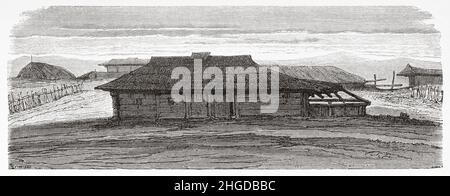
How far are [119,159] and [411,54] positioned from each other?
2.69 m

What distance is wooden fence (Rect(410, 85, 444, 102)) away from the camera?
568 cm

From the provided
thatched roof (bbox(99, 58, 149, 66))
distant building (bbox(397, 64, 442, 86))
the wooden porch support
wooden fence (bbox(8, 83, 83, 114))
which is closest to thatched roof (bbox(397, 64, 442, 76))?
distant building (bbox(397, 64, 442, 86))

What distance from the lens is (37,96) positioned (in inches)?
227

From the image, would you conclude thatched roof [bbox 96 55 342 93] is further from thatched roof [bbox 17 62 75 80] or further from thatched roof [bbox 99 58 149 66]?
thatched roof [bbox 17 62 75 80]

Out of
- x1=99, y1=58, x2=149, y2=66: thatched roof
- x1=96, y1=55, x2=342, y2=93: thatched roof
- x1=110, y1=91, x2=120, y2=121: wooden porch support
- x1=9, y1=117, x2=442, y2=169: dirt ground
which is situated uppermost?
A: x1=99, y1=58, x2=149, y2=66: thatched roof

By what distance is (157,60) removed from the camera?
5773 millimetres

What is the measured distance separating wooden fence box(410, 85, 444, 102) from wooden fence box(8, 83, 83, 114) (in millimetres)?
2941

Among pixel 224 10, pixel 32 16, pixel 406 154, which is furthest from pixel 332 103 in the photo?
pixel 32 16

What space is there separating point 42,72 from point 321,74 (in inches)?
95.3

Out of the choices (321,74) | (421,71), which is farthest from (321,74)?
(421,71)

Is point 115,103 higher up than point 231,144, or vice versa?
point 115,103

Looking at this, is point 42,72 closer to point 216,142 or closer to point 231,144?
point 216,142

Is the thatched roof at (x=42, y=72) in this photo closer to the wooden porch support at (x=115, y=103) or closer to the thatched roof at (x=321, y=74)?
the wooden porch support at (x=115, y=103)

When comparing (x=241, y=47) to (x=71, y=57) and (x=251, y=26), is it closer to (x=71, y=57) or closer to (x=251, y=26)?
(x=251, y=26)
